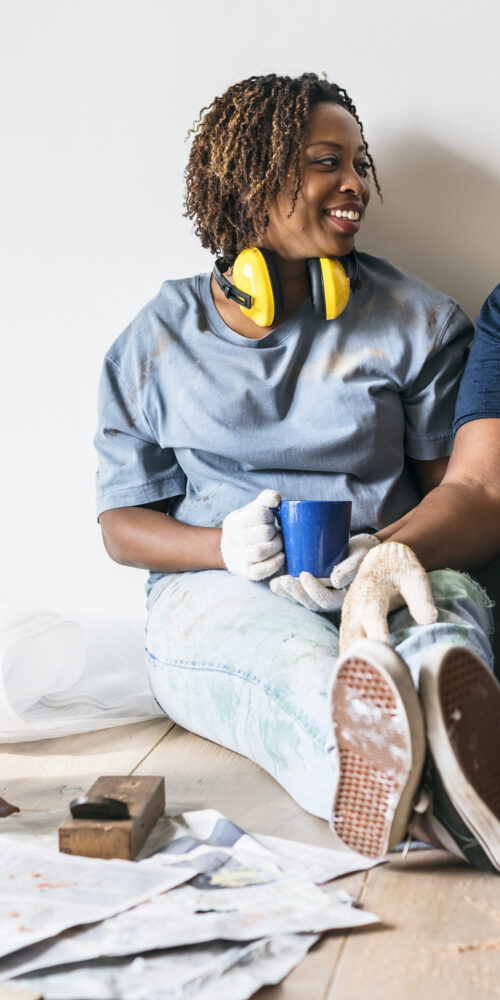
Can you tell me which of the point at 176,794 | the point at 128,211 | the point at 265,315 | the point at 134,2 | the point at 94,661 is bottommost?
the point at 94,661

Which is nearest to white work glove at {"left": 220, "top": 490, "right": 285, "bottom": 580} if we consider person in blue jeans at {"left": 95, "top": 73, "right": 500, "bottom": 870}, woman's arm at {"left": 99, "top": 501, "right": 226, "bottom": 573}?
person in blue jeans at {"left": 95, "top": 73, "right": 500, "bottom": 870}

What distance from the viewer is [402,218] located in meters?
1.70

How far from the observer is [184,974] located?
28.2 inches

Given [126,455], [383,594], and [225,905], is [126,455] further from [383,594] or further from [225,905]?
[225,905]

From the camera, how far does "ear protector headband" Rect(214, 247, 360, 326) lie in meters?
1.42

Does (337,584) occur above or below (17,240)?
below

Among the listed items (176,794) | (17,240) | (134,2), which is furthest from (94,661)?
(134,2)

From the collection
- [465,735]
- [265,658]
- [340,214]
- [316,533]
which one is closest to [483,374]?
[340,214]

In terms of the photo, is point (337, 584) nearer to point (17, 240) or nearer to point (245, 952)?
point (245, 952)

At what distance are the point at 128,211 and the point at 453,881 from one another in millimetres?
1433

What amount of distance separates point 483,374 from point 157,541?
595mm

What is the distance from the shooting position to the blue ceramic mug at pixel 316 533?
3.78 ft

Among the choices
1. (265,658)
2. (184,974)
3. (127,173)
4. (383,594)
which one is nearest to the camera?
(184,974)

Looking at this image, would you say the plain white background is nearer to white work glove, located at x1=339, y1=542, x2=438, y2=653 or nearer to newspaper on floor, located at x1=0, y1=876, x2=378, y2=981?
white work glove, located at x1=339, y1=542, x2=438, y2=653
